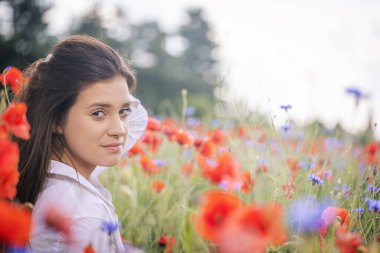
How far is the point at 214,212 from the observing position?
0.69m

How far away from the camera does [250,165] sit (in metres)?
1.94

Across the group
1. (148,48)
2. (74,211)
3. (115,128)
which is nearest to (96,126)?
(115,128)

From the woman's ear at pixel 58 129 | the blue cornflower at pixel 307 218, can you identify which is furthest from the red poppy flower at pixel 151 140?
the blue cornflower at pixel 307 218

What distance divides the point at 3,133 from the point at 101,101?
721 mm

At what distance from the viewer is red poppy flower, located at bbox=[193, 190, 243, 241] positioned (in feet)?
2.23

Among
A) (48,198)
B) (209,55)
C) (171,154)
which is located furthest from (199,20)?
(48,198)

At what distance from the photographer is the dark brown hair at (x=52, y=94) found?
1.55 m

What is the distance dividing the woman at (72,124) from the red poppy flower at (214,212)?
77 cm

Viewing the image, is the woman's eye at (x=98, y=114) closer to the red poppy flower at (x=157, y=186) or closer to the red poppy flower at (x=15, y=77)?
the red poppy flower at (x=15, y=77)

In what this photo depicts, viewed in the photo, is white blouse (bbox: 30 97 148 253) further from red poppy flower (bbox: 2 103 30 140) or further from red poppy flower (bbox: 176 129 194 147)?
red poppy flower (bbox: 176 129 194 147)

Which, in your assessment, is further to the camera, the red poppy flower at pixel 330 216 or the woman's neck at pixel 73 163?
the woman's neck at pixel 73 163

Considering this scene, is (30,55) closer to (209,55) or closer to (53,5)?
(53,5)

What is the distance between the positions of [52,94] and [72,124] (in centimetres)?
17

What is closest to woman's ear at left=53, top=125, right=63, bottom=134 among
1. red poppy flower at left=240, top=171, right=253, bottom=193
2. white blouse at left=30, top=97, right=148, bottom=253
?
white blouse at left=30, top=97, right=148, bottom=253
